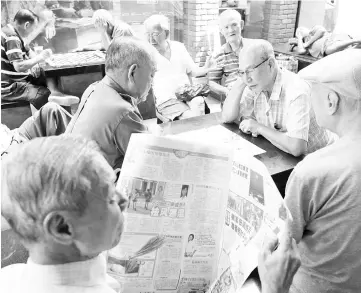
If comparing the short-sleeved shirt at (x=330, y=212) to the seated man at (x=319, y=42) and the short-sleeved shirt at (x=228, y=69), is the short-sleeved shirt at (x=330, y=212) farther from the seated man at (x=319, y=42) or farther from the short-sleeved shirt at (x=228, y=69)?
the seated man at (x=319, y=42)

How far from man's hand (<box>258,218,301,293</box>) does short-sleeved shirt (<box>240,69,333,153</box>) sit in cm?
105

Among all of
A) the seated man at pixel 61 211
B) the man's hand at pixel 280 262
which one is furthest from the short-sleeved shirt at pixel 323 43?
the seated man at pixel 61 211

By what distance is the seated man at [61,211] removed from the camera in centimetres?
53

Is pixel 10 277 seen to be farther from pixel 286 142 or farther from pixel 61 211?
pixel 286 142

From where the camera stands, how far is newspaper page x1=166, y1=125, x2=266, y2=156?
186 cm

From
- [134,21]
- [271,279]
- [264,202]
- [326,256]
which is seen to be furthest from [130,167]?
[134,21]

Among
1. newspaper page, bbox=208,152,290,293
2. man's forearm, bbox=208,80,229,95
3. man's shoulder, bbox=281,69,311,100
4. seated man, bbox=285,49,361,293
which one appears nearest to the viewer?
newspaper page, bbox=208,152,290,293

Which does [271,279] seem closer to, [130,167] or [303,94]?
[130,167]

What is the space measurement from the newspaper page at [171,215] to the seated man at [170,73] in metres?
2.25

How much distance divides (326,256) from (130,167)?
0.67 meters

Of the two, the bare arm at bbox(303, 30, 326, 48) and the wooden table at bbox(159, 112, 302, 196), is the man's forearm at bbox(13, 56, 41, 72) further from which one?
the bare arm at bbox(303, 30, 326, 48)

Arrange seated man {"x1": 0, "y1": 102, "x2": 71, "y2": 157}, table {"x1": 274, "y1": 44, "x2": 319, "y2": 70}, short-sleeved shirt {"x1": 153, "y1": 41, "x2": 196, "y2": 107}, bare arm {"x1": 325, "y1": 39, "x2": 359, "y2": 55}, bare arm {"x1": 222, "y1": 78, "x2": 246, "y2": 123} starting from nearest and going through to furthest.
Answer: bare arm {"x1": 222, "y1": 78, "x2": 246, "y2": 123} < seated man {"x1": 0, "y1": 102, "x2": 71, "y2": 157} < short-sleeved shirt {"x1": 153, "y1": 41, "x2": 196, "y2": 107} < bare arm {"x1": 325, "y1": 39, "x2": 359, "y2": 55} < table {"x1": 274, "y1": 44, "x2": 319, "y2": 70}

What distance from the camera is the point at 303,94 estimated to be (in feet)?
6.18

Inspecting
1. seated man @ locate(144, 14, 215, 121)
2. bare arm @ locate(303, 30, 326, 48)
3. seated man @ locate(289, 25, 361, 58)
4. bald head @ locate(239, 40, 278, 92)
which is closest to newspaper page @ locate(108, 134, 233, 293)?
bald head @ locate(239, 40, 278, 92)
